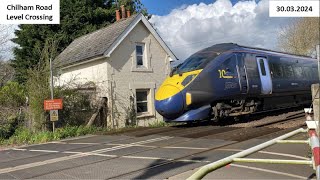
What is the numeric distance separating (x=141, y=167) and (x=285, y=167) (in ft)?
9.65

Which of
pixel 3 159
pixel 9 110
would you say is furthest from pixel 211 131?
pixel 9 110

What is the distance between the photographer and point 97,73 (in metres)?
20.1

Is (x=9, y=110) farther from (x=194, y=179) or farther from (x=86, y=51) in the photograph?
(x=194, y=179)

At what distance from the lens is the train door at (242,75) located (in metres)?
15.5

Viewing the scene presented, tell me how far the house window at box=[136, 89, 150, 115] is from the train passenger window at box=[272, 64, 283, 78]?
7.14m

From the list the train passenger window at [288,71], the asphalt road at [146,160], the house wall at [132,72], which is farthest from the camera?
the house wall at [132,72]

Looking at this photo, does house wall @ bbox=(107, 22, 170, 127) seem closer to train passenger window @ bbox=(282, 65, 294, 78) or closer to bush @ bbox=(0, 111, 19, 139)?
bush @ bbox=(0, 111, 19, 139)

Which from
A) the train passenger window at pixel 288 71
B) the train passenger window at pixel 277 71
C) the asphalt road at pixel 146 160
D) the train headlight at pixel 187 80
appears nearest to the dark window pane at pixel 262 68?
the train passenger window at pixel 277 71

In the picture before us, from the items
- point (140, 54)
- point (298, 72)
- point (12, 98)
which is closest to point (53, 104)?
point (12, 98)

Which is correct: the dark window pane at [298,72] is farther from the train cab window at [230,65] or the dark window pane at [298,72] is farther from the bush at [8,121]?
the bush at [8,121]

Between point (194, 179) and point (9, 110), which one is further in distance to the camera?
point (9, 110)

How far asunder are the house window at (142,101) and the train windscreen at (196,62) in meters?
5.65

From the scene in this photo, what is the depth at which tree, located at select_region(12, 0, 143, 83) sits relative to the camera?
33406 mm

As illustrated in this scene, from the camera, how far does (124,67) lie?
20.2 m
